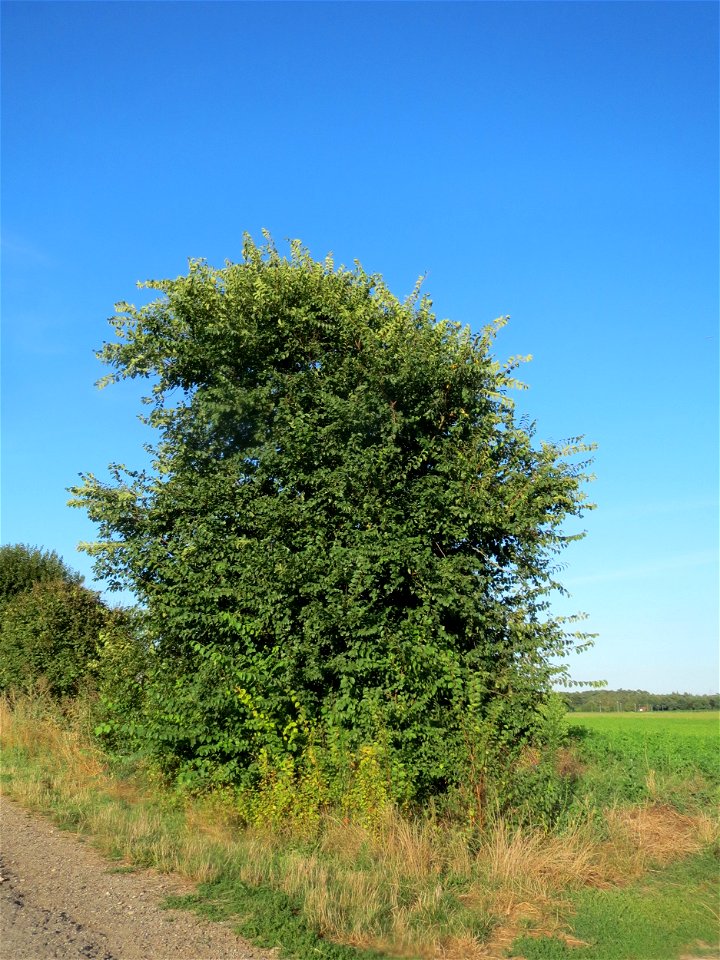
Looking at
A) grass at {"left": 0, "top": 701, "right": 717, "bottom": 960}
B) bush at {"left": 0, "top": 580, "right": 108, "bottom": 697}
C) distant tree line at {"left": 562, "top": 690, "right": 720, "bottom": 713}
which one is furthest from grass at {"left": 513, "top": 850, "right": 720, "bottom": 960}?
distant tree line at {"left": 562, "top": 690, "right": 720, "bottom": 713}

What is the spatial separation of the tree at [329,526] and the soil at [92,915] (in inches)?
89.8

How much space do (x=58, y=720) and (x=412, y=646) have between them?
1001cm

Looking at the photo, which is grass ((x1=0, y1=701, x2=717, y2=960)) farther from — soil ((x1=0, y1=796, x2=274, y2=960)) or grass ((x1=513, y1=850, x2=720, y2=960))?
soil ((x1=0, y1=796, x2=274, y2=960))

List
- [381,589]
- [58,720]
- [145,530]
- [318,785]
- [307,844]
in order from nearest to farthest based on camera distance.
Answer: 1. [307,844]
2. [318,785]
3. [381,589]
4. [145,530]
5. [58,720]

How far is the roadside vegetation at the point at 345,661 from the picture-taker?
7.41 m

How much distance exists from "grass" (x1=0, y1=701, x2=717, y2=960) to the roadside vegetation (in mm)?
33

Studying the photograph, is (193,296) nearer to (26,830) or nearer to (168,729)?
(168,729)

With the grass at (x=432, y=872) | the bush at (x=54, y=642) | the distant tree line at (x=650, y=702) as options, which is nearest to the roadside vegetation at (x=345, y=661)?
the grass at (x=432, y=872)

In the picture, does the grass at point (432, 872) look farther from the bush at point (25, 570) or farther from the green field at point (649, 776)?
the bush at point (25, 570)

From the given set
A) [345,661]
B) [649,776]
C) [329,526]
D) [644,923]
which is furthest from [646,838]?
[329,526]

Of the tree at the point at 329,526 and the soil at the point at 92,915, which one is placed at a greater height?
the tree at the point at 329,526

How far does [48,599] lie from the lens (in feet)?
65.1

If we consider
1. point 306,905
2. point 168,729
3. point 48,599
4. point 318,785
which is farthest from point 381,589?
point 48,599

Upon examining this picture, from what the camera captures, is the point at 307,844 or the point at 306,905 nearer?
the point at 306,905
